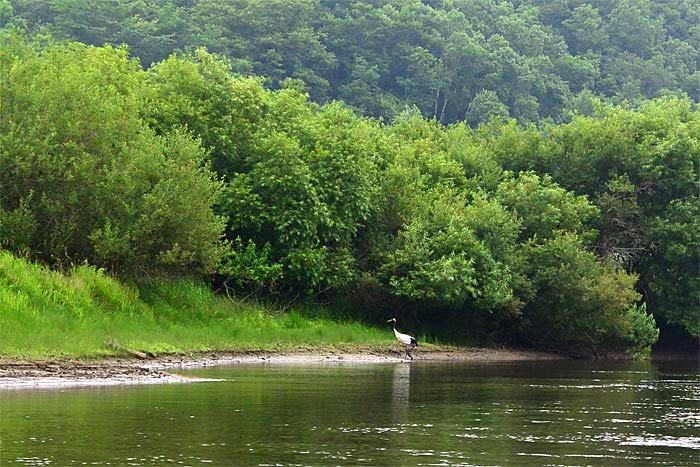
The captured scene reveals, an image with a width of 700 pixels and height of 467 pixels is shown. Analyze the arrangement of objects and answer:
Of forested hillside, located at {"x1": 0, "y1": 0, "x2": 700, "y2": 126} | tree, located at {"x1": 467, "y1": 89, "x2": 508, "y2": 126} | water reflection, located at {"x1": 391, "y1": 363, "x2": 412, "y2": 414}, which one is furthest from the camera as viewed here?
tree, located at {"x1": 467, "y1": 89, "x2": 508, "y2": 126}

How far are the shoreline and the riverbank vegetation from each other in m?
1.00

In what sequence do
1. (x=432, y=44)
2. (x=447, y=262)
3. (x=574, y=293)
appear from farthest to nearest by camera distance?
1. (x=432, y=44)
2. (x=574, y=293)
3. (x=447, y=262)

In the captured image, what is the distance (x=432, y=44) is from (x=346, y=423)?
114719 mm

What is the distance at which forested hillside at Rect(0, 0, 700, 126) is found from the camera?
113 metres

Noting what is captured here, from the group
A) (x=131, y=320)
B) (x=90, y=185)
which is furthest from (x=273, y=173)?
(x=131, y=320)

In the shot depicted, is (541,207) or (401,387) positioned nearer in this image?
(401,387)

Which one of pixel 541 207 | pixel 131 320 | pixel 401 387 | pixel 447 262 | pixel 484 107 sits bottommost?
pixel 401 387

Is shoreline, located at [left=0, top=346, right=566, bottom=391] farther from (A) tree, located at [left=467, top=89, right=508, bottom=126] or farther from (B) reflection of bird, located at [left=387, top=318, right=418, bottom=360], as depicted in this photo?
(A) tree, located at [left=467, top=89, right=508, bottom=126]

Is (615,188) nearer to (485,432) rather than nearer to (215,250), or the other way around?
Result: (215,250)

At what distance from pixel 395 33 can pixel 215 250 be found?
9679 cm

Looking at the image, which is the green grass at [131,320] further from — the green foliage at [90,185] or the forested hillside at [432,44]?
the forested hillside at [432,44]

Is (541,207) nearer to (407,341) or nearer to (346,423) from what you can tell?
(407,341)

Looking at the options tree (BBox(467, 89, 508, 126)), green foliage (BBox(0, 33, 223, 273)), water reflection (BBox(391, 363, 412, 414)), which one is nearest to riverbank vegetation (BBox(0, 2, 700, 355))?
green foliage (BBox(0, 33, 223, 273))

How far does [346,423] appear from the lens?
20000 millimetres
